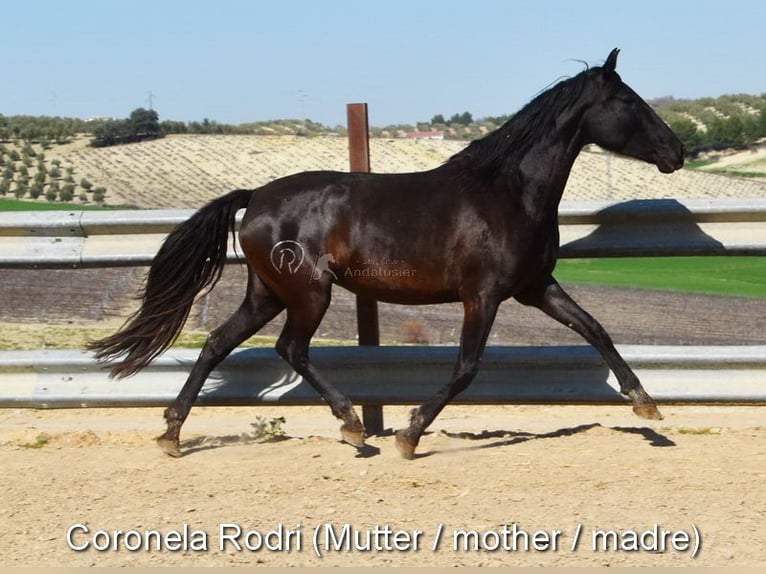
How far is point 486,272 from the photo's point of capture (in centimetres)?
578

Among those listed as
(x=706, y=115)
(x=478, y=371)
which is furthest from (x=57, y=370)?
(x=706, y=115)

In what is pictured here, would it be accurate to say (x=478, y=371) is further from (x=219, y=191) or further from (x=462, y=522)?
(x=219, y=191)

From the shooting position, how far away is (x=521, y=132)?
6.03 metres

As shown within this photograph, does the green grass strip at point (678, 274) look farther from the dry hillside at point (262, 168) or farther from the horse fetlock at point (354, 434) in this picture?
the horse fetlock at point (354, 434)

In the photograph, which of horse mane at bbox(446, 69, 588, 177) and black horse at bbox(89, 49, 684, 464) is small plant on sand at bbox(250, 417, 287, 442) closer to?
black horse at bbox(89, 49, 684, 464)

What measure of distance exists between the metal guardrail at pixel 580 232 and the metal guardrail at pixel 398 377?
1.90 feet

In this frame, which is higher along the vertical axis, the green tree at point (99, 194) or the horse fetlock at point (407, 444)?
the green tree at point (99, 194)

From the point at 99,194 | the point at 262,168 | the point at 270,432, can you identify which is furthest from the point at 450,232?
the point at 262,168

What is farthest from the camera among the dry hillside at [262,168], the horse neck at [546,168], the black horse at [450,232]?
the dry hillside at [262,168]

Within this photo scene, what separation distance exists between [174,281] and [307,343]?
894mm

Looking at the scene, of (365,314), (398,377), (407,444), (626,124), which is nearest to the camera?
(407,444)

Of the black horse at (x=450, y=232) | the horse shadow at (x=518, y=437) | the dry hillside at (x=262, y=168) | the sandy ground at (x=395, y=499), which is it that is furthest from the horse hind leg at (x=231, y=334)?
the dry hillside at (x=262, y=168)

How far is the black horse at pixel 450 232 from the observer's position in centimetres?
581

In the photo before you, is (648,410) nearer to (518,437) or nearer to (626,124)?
(518,437)
